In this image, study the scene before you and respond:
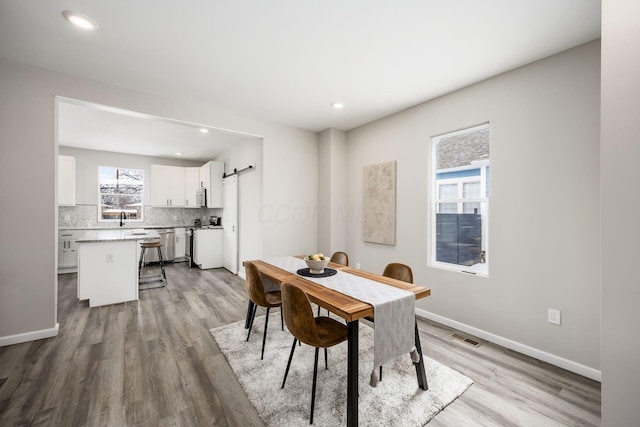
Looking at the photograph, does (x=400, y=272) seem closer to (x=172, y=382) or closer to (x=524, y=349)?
(x=524, y=349)

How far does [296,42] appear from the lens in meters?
2.21

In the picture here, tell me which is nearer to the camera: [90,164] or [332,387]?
[332,387]

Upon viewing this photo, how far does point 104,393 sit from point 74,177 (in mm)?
5638

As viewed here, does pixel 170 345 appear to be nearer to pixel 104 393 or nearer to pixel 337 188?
pixel 104 393

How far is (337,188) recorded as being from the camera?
14.6ft

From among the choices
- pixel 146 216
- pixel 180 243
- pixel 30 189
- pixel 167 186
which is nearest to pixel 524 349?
pixel 30 189

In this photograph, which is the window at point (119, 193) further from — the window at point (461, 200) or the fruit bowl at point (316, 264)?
the window at point (461, 200)

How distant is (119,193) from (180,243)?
185 centimetres

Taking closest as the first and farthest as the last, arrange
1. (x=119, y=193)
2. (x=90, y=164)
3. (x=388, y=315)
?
(x=388, y=315)
(x=90, y=164)
(x=119, y=193)

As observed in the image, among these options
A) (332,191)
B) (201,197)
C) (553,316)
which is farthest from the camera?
(201,197)

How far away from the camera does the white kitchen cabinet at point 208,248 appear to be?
5.84 metres

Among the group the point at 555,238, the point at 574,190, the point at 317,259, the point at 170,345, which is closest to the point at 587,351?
the point at 555,238

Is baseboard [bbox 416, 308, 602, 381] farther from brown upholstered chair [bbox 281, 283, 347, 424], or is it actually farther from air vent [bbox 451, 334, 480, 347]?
brown upholstered chair [bbox 281, 283, 347, 424]

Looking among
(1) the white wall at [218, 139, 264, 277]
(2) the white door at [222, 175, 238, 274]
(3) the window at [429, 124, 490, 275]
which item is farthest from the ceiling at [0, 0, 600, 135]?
(2) the white door at [222, 175, 238, 274]
